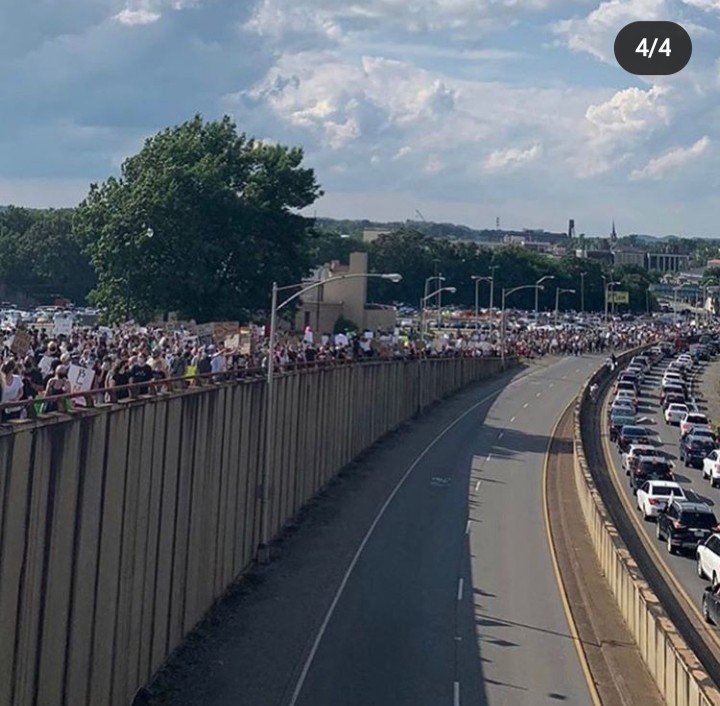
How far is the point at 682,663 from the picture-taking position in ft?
70.1

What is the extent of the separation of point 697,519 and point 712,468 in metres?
15.9

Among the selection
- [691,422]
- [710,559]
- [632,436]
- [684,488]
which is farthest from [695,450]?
[710,559]

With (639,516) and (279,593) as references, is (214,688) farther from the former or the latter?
(639,516)

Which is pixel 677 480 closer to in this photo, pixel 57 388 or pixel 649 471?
pixel 649 471

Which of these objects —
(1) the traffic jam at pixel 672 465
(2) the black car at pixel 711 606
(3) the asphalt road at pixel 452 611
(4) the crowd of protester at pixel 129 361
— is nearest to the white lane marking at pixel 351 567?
(3) the asphalt road at pixel 452 611

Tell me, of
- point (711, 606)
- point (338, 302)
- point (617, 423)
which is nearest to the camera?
point (711, 606)

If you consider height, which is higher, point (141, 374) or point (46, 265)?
point (46, 265)

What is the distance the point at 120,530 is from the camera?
1969 cm

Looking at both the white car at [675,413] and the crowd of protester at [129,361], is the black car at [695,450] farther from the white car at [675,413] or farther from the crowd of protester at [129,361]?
the white car at [675,413]

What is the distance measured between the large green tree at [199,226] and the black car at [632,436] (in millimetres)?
22863

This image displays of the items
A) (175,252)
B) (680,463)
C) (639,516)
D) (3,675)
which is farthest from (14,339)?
(175,252)

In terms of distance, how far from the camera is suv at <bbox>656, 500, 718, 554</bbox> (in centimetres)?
3703

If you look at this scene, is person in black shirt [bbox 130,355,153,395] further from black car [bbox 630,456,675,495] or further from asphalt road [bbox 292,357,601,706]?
black car [bbox 630,456,675,495]

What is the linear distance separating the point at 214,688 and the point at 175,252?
170 feet
